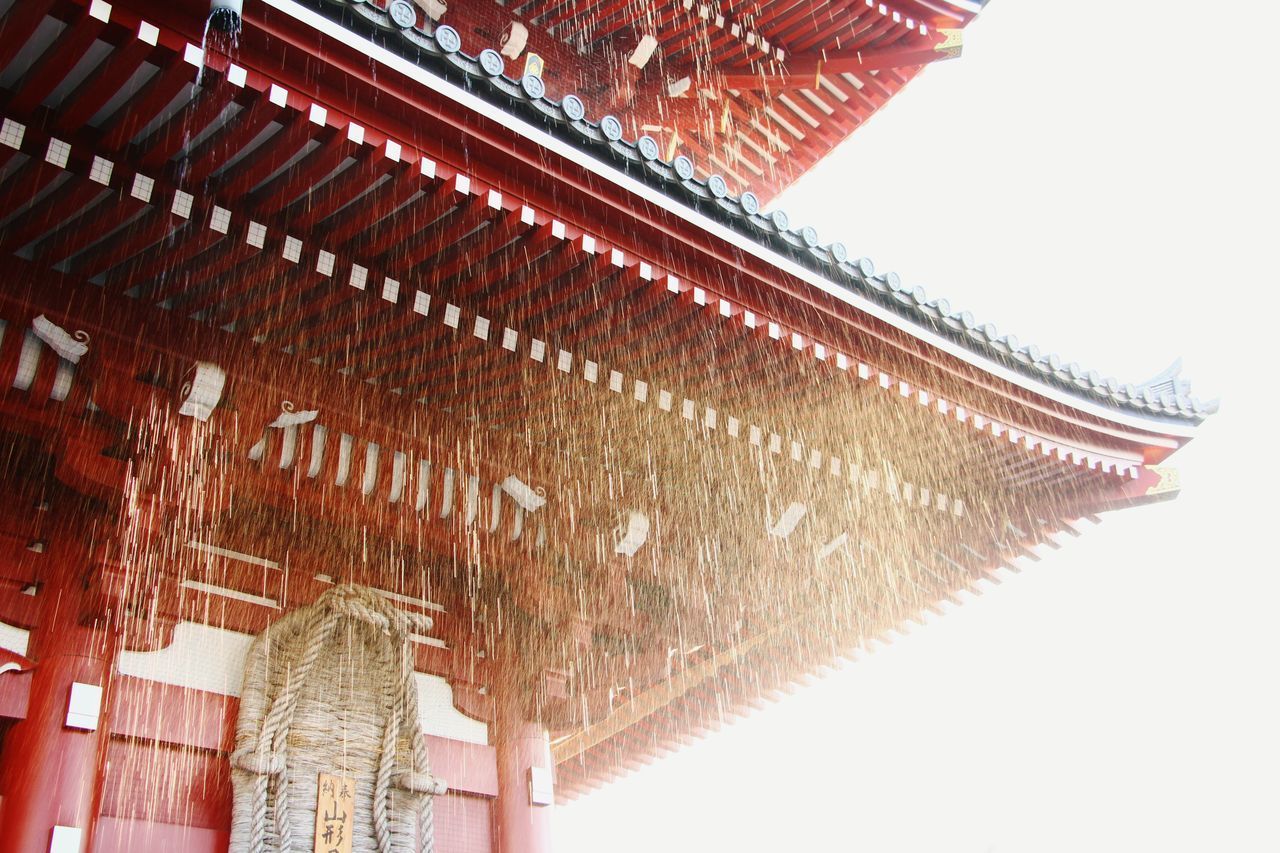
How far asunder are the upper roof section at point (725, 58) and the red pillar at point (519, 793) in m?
4.71

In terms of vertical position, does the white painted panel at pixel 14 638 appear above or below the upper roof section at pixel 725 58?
below

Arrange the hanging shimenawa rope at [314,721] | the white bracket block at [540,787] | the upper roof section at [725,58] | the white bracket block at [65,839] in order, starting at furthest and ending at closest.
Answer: the upper roof section at [725,58] < the white bracket block at [540,787] < the hanging shimenawa rope at [314,721] < the white bracket block at [65,839]

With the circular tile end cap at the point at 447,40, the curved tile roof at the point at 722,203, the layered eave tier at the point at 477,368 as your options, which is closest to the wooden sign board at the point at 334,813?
the layered eave tier at the point at 477,368

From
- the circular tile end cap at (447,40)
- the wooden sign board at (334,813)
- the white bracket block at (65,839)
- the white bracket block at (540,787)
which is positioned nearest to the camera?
the circular tile end cap at (447,40)

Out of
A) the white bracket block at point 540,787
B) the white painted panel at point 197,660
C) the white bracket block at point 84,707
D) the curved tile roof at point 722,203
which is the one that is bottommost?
the white bracket block at point 540,787

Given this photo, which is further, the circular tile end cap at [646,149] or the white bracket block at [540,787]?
the white bracket block at [540,787]

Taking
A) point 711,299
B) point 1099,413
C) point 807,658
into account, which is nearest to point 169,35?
point 711,299

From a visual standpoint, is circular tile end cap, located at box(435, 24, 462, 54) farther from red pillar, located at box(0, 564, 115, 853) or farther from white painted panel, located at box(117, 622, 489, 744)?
white painted panel, located at box(117, 622, 489, 744)

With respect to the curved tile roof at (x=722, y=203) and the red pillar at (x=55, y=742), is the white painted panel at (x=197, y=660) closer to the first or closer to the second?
the red pillar at (x=55, y=742)

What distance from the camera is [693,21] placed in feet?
27.4

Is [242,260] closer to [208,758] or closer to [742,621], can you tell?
[208,758]

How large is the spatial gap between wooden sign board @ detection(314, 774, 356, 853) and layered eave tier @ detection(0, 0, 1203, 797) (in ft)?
3.16

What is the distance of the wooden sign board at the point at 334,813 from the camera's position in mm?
5070

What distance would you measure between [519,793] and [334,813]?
1187 millimetres
